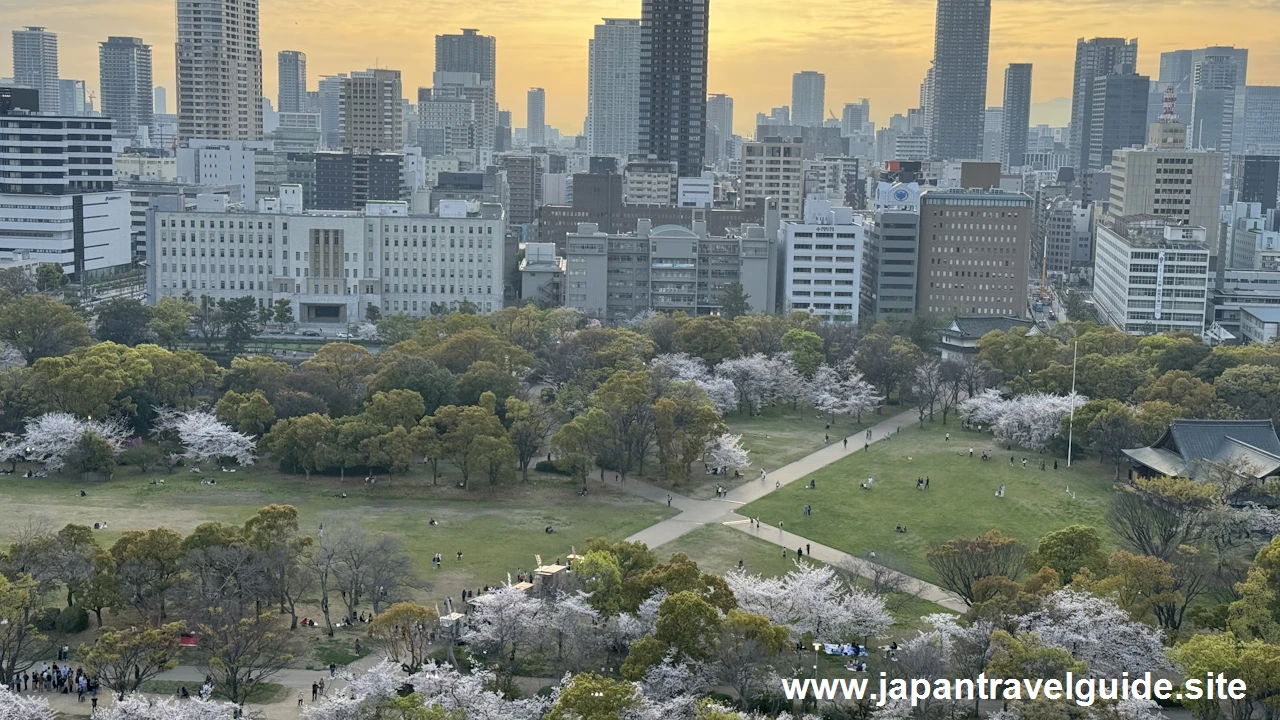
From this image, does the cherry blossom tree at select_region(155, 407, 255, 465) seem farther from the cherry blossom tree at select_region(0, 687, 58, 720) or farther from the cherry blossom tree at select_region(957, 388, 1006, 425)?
the cherry blossom tree at select_region(957, 388, 1006, 425)

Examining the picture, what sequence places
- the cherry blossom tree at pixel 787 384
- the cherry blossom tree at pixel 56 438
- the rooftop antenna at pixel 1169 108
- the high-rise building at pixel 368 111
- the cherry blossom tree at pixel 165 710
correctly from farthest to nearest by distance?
the high-rise building at pixel 368 111 → the rooftop antenna at pixel 1169 108 → the cherry blossom tree at pixel 787 384 → the cherry blossom tree at pixel 56 438 → the cherry blossom tree at pixel 165 710

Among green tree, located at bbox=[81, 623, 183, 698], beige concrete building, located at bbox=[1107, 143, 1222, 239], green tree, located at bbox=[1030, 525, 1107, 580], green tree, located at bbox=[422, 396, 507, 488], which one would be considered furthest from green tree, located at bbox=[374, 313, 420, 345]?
beige concrete building, located at bbox=[1107, 143, 1222, 239]

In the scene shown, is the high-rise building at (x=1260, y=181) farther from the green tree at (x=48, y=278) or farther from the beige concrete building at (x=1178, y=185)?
the green tree at (x=48, y=278)

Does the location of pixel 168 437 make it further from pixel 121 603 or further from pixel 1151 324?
pixel 1151 324

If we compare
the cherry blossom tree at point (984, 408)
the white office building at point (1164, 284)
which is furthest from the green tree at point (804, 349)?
the white office building at point (1164, 284)

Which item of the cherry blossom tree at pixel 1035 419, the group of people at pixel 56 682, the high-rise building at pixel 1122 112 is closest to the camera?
the group of people at pixel 56 682

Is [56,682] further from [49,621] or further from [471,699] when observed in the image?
[471,699]
